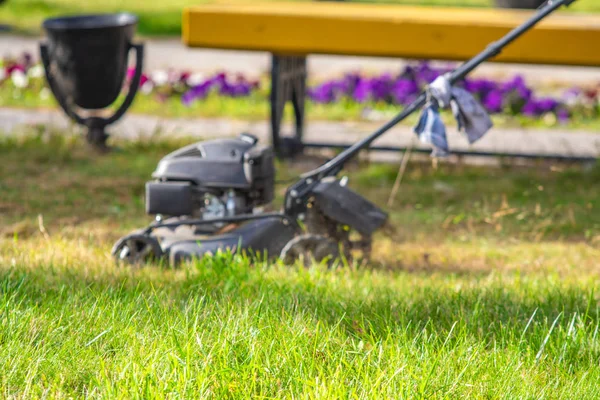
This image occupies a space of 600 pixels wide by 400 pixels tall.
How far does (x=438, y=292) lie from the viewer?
3.43 m

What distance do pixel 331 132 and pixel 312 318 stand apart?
4.32m

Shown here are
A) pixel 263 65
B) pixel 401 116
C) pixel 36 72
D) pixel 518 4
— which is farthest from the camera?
pixel 263 65

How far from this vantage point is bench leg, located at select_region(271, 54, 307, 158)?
6.14 metres

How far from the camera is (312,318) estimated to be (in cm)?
303

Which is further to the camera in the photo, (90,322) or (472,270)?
(472,270)

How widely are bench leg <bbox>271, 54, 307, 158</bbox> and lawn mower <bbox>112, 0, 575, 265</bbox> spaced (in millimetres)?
2078

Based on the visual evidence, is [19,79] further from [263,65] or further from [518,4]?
[518,4]

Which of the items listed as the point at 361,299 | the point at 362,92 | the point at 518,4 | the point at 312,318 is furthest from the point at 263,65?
the point at 312,318

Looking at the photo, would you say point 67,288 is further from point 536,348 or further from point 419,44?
point 419,44

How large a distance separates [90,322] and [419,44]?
10.2ft

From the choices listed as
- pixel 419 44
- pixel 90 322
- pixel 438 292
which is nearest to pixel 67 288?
pixel 90 322

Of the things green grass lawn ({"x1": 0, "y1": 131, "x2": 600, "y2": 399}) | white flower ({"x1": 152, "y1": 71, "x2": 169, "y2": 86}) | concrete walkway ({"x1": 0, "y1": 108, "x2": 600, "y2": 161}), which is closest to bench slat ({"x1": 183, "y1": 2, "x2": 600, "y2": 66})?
green grass lawn ({"x1": 0, "y1": 131, "x2": 600, "y2": 399})

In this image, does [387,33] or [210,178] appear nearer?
[210,178]

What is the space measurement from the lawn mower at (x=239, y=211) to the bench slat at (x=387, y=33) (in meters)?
1.59
